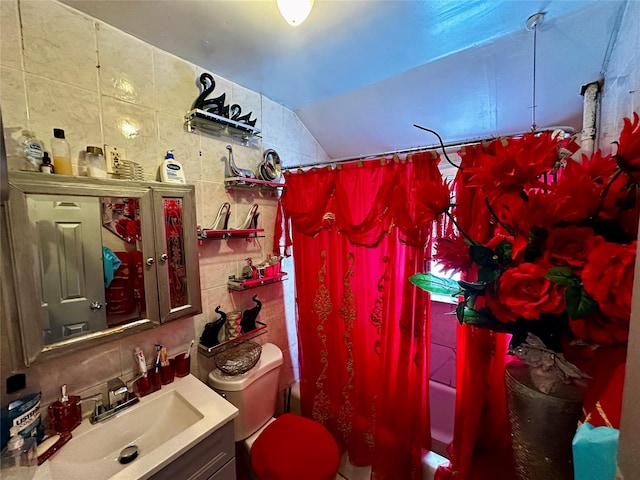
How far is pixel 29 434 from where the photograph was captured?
83 cm

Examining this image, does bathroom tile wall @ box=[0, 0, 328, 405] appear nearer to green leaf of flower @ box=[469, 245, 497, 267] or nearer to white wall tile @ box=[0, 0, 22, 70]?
white wall tile @ box=[0, 0, 22, 70]

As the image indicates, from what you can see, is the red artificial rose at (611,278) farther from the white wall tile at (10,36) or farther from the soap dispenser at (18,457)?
the white wall tile at (10,36)

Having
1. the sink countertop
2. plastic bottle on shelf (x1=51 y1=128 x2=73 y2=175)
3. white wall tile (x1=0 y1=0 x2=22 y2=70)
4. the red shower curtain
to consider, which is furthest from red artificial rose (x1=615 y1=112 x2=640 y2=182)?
white wall tile (x1=0 y1=0 x2=22 y2=70)

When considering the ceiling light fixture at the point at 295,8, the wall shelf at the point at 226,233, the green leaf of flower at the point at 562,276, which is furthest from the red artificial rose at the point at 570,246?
the wall shelf at the point at 226,233

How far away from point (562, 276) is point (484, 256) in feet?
0.49

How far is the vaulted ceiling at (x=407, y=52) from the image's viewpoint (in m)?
0.99

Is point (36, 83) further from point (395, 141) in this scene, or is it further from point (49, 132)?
point (395, 141)

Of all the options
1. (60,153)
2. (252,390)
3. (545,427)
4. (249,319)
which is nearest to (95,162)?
(60,153)

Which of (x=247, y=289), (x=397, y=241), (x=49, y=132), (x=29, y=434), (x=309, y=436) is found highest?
(x=49, y=132)

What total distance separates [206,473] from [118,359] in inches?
24.0

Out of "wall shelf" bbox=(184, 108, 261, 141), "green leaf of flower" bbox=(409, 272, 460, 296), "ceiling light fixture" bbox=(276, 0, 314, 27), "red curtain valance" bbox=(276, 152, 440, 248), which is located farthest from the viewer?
"wall shelf" bbox=(184, 108, 261, 141)

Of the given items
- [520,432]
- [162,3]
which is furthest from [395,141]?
[520,432]

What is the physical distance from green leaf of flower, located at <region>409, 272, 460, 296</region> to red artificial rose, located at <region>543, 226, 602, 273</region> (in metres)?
0.22

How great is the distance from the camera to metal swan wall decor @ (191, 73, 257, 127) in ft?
4.29
